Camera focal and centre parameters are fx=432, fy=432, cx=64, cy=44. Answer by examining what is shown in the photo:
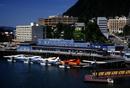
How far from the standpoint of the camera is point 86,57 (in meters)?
42.6

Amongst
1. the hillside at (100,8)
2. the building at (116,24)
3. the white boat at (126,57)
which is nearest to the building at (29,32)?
the building at (116,24)

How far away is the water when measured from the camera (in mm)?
25547

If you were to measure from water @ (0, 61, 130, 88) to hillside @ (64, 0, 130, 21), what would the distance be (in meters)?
51.6

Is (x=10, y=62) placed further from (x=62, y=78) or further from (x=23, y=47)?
(x=62, y=78)

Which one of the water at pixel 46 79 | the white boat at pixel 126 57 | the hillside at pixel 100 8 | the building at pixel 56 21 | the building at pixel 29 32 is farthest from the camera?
the hillside at pixel 100 8

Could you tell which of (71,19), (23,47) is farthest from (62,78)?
(71,19)

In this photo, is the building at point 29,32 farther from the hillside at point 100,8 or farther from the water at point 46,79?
the water at point 46,79

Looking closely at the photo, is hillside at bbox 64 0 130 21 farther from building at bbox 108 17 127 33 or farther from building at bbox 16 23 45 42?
building at bbox 16 23 45 42

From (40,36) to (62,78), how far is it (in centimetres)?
3252

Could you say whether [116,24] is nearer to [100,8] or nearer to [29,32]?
[29,32]

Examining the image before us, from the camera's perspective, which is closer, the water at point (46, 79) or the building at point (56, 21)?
the water at point (46, 79)

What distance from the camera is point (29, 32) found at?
63.6 meters

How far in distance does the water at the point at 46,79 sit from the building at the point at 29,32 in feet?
88.5

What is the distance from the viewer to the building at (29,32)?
62.3 metres
